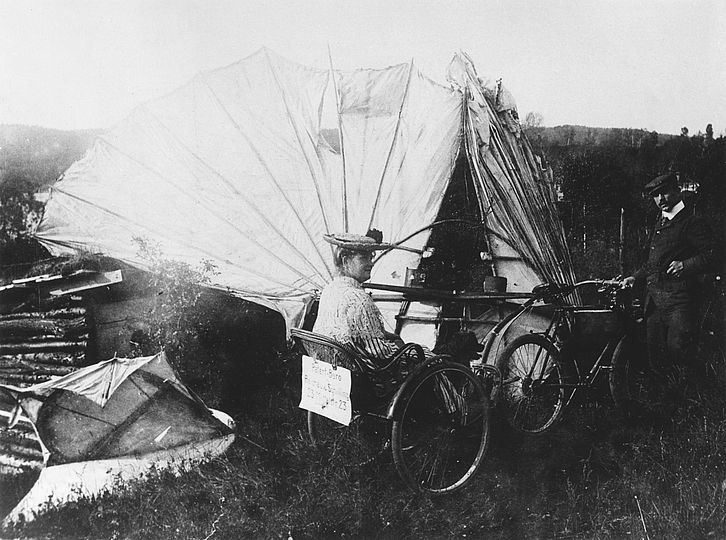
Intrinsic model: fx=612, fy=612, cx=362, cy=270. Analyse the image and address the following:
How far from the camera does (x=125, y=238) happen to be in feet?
9.34

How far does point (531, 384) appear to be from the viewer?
10.5 ft

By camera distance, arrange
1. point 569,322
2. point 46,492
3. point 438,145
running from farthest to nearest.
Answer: point 569,322
point 438,145
point 46,492

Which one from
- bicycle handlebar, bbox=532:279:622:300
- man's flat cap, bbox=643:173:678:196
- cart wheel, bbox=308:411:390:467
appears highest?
man's flat cap, bbox=643:173:678:196

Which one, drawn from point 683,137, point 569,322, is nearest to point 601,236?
point 569,322

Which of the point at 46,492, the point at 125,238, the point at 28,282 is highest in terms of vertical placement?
the point at 125,238

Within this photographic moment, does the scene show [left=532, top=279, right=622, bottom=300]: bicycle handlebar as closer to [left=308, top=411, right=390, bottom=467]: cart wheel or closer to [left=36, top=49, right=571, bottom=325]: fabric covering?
[left=36, top=49, right=571, bottom=325]: fabric covering

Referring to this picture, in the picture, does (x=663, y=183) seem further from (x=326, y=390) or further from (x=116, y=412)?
(x=116, y=412)

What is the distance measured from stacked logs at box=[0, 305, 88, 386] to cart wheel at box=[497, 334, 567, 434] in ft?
6.63

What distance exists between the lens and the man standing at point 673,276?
10.7 ft

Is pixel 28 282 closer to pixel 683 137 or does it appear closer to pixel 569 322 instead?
pixel 569 322

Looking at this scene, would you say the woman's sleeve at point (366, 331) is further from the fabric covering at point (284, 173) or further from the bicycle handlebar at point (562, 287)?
the bicycle handlebar at point (562, 287)

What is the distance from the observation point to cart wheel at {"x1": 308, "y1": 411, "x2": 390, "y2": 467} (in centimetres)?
282

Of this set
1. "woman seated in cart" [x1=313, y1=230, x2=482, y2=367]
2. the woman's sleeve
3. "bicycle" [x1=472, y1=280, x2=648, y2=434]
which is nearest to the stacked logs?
"woman seated in cart" [x1=313, y1=230, x2=482, y2=367]

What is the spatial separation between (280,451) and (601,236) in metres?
2.03
